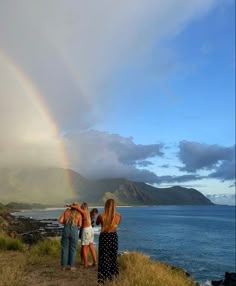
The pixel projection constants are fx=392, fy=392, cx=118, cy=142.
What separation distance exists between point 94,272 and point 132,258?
180 cm

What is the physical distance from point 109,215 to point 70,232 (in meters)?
2.31

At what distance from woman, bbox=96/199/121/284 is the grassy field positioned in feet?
1.10

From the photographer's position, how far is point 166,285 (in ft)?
27.5

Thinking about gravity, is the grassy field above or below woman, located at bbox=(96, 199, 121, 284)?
below

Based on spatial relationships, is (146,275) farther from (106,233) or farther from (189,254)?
(189,254)

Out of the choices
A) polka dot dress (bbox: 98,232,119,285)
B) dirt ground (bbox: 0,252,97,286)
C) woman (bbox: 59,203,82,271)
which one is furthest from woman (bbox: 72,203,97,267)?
polka dot dress (bbox: 98,232,119,285)

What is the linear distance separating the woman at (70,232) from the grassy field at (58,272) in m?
0.52

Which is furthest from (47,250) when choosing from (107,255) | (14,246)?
(107,255)

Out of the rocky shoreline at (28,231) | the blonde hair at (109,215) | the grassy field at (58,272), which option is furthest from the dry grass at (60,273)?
the rocky shoreline at (28,231)

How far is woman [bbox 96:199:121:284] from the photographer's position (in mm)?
9070

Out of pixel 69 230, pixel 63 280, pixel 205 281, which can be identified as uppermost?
pixel 69 230

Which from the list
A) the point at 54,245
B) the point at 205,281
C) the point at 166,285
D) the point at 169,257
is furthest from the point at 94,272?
the point at 169,257

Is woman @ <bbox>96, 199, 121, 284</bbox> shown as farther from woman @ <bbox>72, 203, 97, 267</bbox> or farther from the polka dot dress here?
woman @ <bbox>72, 203, 97, 267</bbox>

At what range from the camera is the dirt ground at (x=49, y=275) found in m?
9.73
